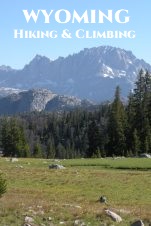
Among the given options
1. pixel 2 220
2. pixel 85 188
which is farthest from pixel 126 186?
pixel 2 220

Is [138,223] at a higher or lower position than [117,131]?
lower

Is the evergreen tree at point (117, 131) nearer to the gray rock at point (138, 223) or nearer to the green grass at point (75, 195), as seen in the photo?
the green grass at point (75, 195)

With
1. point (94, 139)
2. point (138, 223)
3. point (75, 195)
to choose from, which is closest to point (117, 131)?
point (94, 139)

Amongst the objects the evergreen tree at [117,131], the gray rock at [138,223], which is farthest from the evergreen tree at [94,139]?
the gray rock at [138,223]

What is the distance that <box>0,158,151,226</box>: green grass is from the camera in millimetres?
20656

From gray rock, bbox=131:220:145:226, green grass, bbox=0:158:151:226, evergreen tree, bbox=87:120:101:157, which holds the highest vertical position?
evergreen tree, bbox=87:120:101:157

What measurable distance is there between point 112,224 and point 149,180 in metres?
22.3

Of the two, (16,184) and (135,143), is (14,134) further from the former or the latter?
(16,184)

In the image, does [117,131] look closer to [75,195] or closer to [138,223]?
[75,195]

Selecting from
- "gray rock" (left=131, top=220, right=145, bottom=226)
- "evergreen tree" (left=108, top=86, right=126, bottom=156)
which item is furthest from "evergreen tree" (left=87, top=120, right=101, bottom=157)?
"gray rock" (left=131, top=220, right=145, bottom=226)

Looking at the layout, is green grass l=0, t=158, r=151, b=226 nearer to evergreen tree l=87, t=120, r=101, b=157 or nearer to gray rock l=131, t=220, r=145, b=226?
gray rock l=131, t=220, r=145, b=226

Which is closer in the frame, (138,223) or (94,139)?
(138,223)

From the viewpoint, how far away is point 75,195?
33.6m

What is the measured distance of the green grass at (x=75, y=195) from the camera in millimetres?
20656
